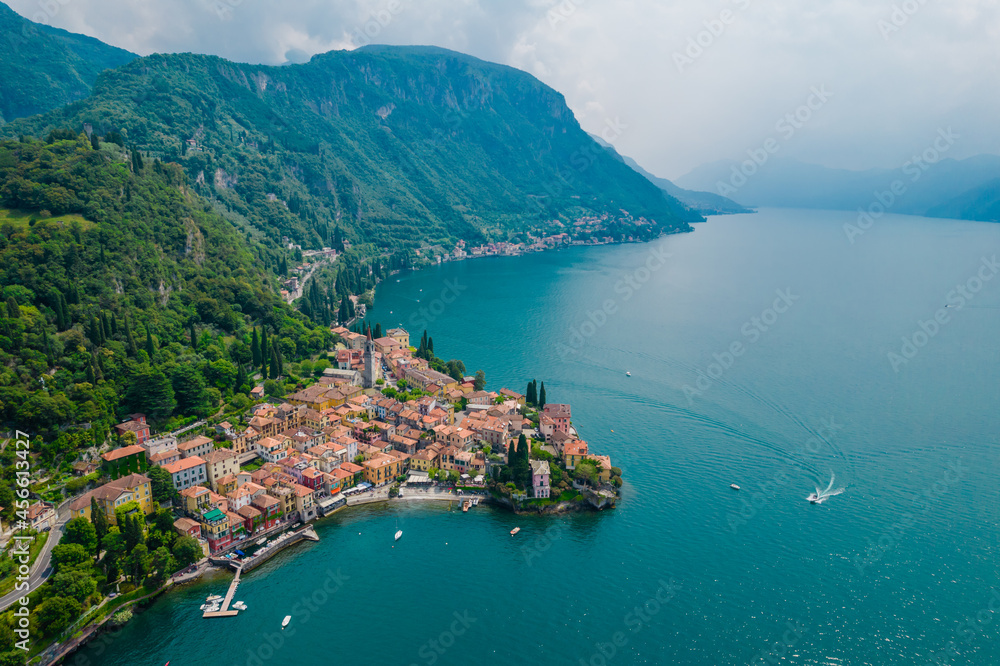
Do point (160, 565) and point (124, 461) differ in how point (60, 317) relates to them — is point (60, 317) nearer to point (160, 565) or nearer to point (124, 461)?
point (124, 461)

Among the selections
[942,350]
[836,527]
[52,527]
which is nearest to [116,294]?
Result: [52,527]

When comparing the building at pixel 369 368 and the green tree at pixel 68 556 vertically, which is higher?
the building at pixel 369 368

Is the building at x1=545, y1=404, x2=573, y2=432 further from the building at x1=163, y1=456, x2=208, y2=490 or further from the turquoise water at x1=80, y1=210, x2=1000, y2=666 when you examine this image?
the building at x1=163, y1=456, x2=208, y2=490

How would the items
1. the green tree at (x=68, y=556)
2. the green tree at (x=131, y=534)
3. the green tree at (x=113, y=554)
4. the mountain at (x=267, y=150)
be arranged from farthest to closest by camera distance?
the mountain at (x=267, y=150) → the green tree at (x=131, y=534) → the green tree at (x=113, y=554) → the green tree at (x=68, y=556)

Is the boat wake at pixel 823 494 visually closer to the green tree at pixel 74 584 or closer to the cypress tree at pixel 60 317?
the green tree at pixel 74 584

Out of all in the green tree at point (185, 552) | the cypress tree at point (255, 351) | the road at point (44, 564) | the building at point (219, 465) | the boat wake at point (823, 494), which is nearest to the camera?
the road at point (44, 564)

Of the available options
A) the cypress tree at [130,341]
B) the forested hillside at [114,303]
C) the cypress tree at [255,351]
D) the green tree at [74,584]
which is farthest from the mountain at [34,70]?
the green tree at [74,584]

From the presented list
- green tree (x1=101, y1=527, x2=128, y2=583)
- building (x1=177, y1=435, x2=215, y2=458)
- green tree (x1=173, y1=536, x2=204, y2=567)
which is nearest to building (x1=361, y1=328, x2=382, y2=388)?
building (x1=177, y1=435, x2=215, y2=458)
